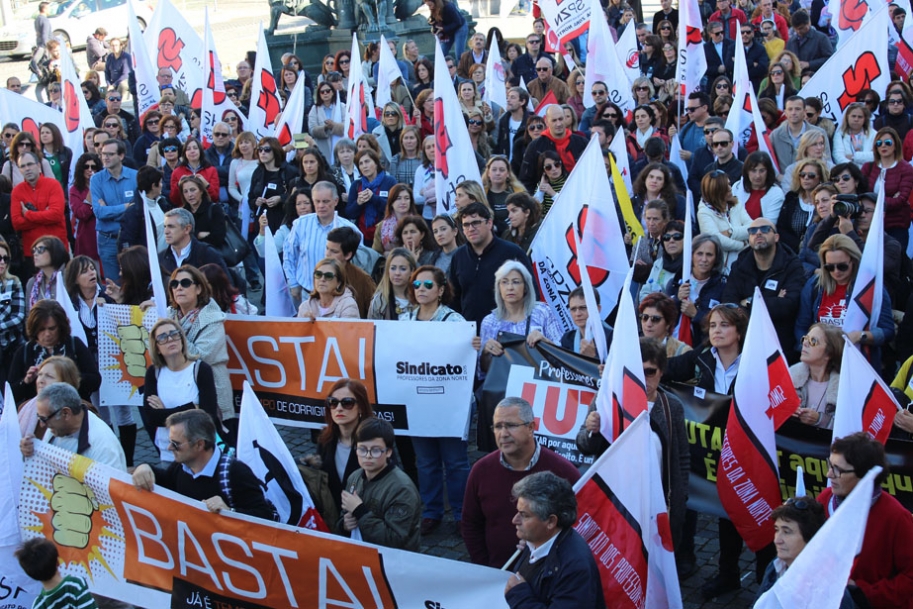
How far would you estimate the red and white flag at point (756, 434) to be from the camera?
230 inches

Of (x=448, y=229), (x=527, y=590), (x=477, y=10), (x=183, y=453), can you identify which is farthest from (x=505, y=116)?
(x=477, y=10)

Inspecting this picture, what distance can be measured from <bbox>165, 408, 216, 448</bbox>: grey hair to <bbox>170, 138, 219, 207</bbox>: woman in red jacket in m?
5.97

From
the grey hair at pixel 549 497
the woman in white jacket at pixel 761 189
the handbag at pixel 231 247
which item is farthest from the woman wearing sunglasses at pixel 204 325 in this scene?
the woman in white jacket at pixel 761 189

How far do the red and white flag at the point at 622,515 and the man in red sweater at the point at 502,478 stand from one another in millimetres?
334

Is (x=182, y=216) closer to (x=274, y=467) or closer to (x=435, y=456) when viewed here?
(x=435, y=456)

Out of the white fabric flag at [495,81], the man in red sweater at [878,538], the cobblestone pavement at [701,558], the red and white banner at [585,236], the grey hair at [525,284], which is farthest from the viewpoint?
the white fabric flag at [495,81]

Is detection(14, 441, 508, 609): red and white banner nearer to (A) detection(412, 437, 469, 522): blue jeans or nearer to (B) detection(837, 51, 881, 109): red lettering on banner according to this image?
(A) detection(412, 437, 469, 522): blue jeans

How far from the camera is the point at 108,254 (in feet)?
36.1

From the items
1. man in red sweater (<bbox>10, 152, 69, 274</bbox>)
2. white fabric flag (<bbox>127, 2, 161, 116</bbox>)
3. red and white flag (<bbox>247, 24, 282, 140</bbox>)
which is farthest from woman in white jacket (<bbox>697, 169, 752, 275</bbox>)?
white fabric flag (<bbox>127, 2, 161, 116</bbox>)

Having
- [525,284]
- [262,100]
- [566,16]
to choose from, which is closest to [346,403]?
[525,284]

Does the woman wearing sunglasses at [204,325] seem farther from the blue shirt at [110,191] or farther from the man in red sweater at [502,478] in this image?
the blue shirt at [110,191]

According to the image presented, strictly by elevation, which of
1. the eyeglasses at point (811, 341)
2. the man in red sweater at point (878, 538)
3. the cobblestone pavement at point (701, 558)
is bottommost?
the cobblestone pavement at point (701, 558)

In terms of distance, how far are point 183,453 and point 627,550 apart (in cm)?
222

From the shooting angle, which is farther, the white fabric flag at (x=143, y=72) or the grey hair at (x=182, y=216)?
the white fabric flag at (x=143, y=72)
